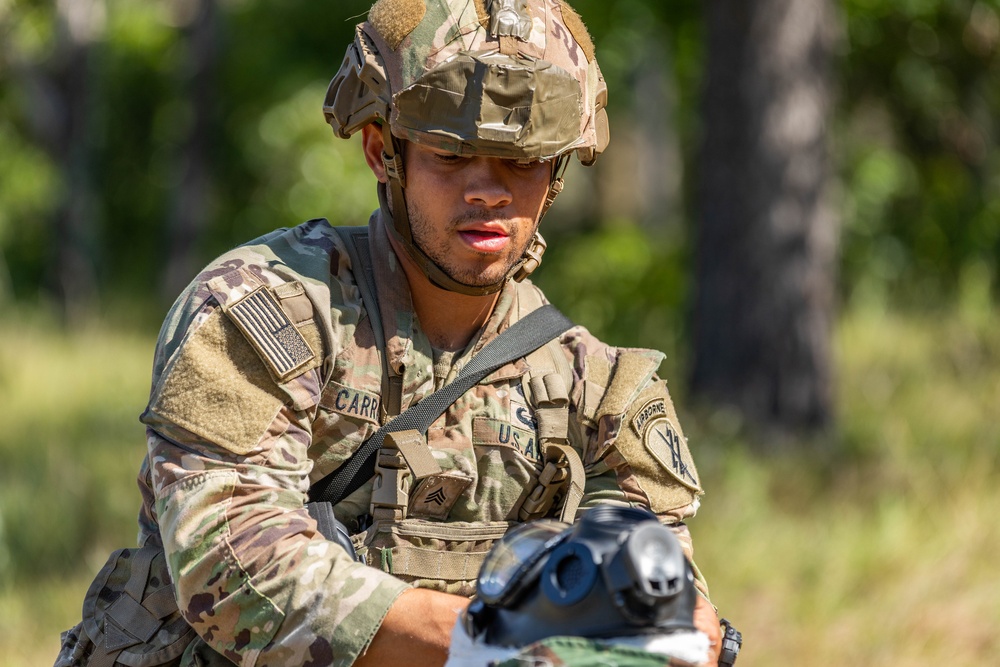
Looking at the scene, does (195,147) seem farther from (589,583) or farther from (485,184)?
(589,583)

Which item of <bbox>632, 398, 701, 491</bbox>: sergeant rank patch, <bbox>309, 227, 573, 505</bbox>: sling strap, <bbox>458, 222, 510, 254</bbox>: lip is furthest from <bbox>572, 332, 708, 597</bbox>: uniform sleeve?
<bbox>458, 222, 510, 254</bbox>: lip

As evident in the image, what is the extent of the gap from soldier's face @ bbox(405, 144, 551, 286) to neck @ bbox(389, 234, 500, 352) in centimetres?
10

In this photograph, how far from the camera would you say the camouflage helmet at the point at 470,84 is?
8.19 feet

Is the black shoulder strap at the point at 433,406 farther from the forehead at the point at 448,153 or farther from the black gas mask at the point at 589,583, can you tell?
the black gas mask at the point at 589,583

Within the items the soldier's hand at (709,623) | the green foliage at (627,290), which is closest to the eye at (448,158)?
the soldier's hand at (709,623)

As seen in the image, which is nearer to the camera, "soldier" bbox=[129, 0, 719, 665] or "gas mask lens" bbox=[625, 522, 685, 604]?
"gas mask lens" bbox=[625, 522, 685, 604]

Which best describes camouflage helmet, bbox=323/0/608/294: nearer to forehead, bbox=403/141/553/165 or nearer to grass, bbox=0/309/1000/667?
forehead, bbox=403/141/553/165

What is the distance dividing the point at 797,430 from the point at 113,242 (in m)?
12.1

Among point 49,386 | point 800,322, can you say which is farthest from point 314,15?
point 800,322

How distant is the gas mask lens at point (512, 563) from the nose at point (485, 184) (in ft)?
2.51

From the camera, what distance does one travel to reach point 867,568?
199 inches

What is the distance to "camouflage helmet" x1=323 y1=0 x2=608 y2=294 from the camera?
250 cm

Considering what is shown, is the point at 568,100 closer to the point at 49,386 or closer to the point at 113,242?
the point at 49,386

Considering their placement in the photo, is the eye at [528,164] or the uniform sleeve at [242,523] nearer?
Answer: the uniform sleeve at [242,523]
